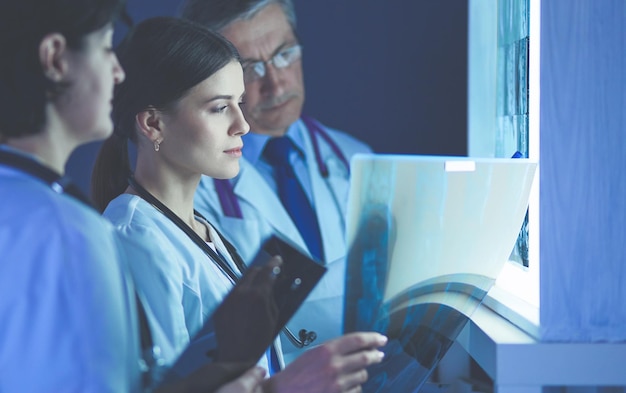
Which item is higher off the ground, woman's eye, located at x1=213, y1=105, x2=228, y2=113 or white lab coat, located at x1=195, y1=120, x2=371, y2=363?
woman's eye, located at x1=213, y1=105, x2=228, y2=113

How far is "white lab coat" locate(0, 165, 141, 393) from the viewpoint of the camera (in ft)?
2.30

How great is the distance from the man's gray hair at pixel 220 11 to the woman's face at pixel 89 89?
→ 142 centimetres

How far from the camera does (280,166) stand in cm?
229

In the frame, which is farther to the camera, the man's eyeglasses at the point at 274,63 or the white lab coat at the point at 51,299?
the man's eyeglasses at the point at 274,63

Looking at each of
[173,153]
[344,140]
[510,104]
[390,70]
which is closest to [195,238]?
[173,153]

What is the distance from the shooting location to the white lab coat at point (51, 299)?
700mm

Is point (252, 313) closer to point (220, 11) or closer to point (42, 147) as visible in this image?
point (42, 147)

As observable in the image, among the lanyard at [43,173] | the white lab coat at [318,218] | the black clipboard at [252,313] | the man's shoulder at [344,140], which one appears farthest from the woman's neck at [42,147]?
the man's shoulder at [344,140]

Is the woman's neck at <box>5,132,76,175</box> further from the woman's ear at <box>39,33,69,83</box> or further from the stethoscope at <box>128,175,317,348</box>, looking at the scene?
the stethoscope at <box>128,175,317,348</box>

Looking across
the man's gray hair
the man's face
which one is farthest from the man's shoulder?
the man's gray hair

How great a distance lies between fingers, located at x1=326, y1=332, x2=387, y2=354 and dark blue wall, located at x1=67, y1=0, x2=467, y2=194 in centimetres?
151

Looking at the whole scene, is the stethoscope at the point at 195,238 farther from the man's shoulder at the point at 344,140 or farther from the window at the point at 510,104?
the man's shoulder at the point at 344,140

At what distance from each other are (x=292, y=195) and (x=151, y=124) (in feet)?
3.65

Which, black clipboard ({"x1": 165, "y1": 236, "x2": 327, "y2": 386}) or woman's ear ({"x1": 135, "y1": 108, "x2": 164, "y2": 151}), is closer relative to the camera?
→ black clipboard ({"x1": 165, "y1": 236, "x2": 327, "y2": 386})
